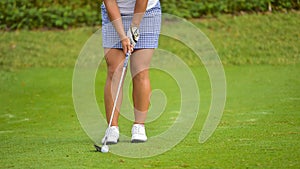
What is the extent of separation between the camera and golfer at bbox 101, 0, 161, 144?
5793 mm

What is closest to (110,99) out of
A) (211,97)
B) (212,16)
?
(211,97)

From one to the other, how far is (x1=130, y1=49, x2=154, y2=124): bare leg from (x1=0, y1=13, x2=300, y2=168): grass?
1.40 feet

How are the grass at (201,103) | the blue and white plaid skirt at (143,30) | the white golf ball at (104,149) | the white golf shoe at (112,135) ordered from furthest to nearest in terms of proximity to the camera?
the blue and white plaid skirt at (143,30) < the white golf shoe at (112,135) < the white golf ball at (104,149) < the grass at (201,103)

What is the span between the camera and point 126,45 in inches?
225

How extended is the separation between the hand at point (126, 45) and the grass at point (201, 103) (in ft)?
2.54

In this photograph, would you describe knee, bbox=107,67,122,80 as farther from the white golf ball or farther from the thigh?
the white golf ball

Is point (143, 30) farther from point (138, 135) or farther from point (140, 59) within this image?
point (138, 135)

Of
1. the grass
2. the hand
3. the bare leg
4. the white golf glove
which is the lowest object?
the grass

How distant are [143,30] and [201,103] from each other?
2.76m

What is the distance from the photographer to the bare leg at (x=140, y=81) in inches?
231

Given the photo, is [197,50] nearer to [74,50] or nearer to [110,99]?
[74,50]

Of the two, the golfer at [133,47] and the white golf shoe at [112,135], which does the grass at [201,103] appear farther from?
the golfer at [133,47]

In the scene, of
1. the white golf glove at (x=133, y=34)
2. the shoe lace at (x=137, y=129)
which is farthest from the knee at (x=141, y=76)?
the shoe lace at (x=137, y=129)

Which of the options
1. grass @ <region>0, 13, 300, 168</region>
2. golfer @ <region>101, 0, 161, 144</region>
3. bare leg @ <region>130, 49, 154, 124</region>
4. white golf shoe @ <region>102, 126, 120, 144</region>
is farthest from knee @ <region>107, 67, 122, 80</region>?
grass @ <region>0, 13, 300, 168</region>
